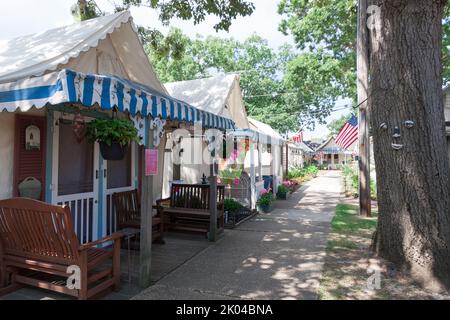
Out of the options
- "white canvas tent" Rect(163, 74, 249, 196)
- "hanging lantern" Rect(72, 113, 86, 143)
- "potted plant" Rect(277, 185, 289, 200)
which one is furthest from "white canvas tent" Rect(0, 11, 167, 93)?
"potted plant" Rect(277, 185, 289, 200)

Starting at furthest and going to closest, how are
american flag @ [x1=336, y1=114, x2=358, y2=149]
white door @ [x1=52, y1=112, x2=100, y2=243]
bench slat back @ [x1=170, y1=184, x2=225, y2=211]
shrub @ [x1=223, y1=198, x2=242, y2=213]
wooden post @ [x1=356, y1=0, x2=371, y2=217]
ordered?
1. american flag @ [x1=336, y1=114, x2=358, y2=149]
2. wooden post @ [x1=356, y1=0, x2=371, y2=217]
3. shrub @ [x1=223, y1=198, x2=242, y2=213]
4. bench slat back @ [x1=170, y1=184, x2=225, y2=211]
5. white door @ [x1=52, y1=112, x2=100, y2=243]

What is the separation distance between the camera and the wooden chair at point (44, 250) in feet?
11.3

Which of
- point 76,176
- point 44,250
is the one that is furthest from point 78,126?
point 44,250

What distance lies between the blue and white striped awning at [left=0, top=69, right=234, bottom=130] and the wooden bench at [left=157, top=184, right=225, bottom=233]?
3434mm

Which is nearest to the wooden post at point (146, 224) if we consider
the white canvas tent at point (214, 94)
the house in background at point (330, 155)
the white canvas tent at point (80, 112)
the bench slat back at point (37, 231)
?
the white canvas tent at point (80, 112)

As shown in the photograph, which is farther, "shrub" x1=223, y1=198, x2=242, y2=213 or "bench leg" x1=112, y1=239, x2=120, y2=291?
"shrub" x1=223, y1=198, x2=242, y2=213

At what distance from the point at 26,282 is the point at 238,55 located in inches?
1266

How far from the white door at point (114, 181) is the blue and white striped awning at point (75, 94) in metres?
2.59

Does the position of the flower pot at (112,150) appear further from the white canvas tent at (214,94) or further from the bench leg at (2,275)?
the white canvas tent at (214,94)

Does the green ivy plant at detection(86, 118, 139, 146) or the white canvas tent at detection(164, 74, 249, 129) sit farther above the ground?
the white canvas tent at detection(164, 74, 249, 129)

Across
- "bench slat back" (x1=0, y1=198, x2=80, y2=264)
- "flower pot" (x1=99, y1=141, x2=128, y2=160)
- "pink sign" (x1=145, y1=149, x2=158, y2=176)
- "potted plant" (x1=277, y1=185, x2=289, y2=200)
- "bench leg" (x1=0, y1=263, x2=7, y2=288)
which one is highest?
"flower pot" (x1=99, y1=141, x2=128, y2=160)

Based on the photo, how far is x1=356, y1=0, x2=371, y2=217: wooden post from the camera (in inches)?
364

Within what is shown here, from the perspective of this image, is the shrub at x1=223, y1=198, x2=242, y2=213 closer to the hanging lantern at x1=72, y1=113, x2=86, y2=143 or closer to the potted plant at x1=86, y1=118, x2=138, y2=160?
the hanging lantern at x1=72, y1=113, x2=86, y2=143

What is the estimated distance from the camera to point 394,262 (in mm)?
4621
